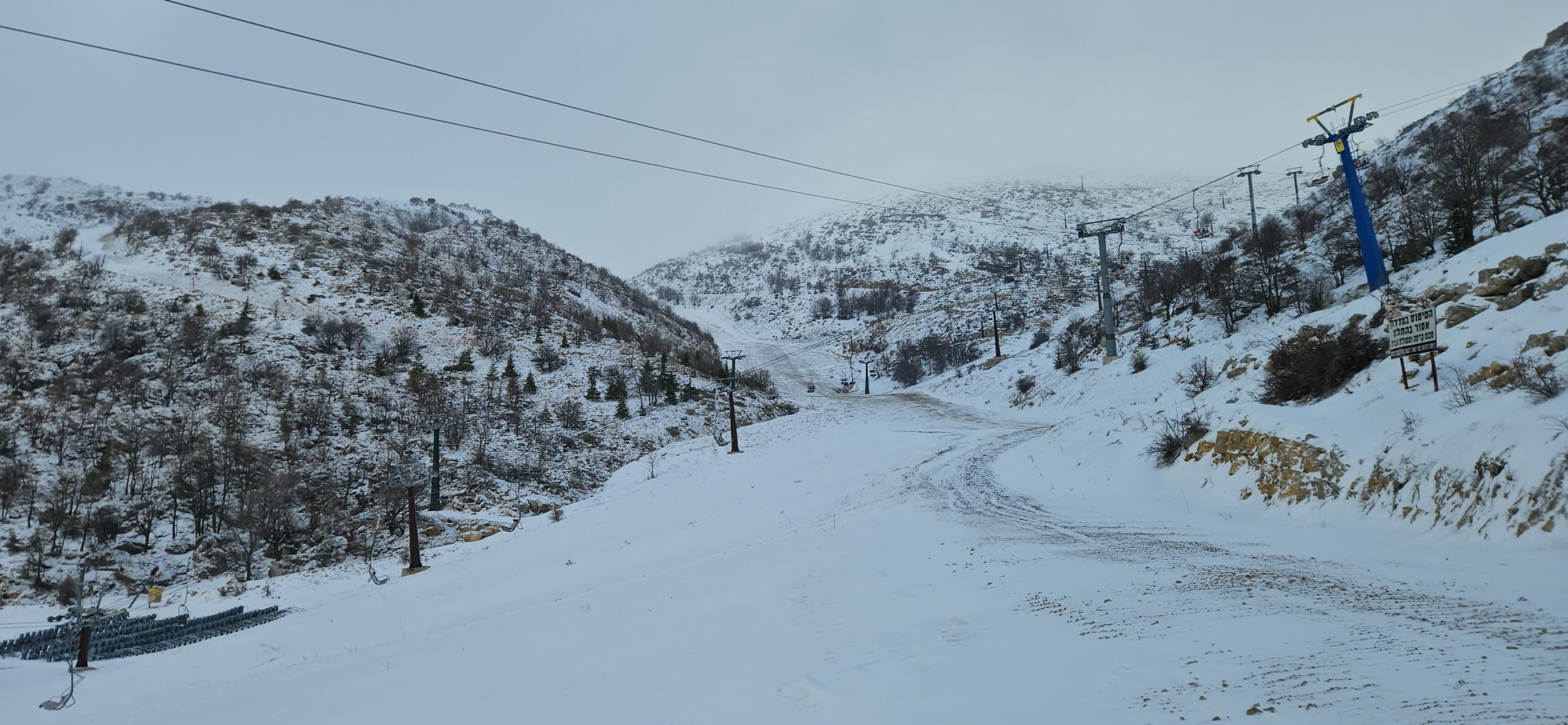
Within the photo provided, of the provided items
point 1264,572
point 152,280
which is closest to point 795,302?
point 152,280

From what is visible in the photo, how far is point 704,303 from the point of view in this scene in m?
148

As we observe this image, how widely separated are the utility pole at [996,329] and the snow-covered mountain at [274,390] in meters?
21.9

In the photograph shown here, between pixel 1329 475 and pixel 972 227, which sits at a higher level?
pixel 972 227

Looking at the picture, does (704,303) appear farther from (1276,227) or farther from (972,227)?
(1276,227)

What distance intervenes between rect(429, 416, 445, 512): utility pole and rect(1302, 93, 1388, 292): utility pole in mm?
38070

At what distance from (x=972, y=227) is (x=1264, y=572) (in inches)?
6226

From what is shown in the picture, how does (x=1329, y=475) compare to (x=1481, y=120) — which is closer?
(x=1329, y=475)

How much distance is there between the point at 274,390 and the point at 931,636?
46970mm

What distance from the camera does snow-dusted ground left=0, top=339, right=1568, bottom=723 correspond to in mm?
4426

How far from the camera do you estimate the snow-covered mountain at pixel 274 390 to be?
29.4 m

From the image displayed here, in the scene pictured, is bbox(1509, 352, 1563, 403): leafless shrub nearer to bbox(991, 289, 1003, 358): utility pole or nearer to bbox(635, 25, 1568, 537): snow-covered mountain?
bbox(635, 25, 1568, 537): snow-covered mountain

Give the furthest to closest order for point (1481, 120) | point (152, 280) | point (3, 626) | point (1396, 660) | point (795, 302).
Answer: point (795, 302)
point (152, 280)
point (1481, 120)
point (3, 626)
point (1396, 660)

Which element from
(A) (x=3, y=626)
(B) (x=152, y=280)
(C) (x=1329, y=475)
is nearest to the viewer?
(C) (x=1329, y=475)

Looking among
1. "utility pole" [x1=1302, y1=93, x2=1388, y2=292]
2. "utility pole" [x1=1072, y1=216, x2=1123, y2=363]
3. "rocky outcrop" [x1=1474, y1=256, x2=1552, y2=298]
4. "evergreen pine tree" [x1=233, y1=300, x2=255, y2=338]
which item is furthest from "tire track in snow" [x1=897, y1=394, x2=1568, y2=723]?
"evergreen pine tree" [x1=233, y1=300, x2=255, y2=338]
